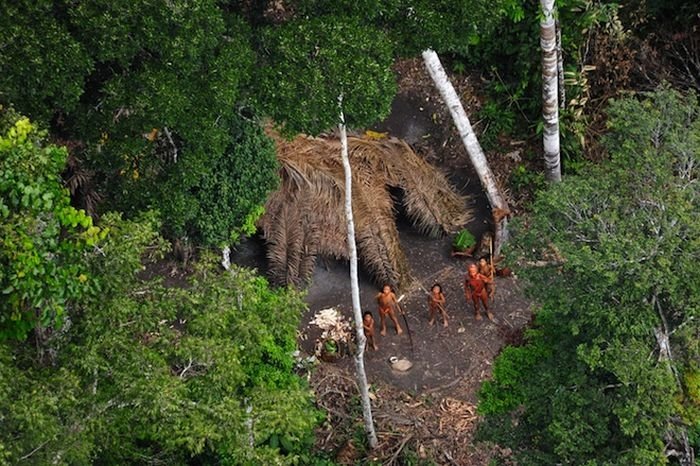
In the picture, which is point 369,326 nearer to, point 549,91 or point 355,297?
point 355,297

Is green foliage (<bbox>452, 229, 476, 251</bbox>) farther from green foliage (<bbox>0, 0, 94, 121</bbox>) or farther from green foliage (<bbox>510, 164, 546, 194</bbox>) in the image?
green foliage (<bbox>0, 0, 94, 121</bbox>)

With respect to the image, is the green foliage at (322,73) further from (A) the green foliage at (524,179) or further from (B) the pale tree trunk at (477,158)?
(A) the green foliage at (524,179)

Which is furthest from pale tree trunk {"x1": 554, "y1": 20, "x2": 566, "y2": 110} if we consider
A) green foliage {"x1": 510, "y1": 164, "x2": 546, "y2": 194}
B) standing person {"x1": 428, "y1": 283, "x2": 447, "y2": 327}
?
standing person {"x1": 428, "y1": 283, "x2": 447, "y2": 327}

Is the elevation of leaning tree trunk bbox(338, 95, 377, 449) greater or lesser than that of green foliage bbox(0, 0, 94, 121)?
lesser

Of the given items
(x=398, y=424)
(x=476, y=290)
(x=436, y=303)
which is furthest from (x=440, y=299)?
(x=398, y=424)

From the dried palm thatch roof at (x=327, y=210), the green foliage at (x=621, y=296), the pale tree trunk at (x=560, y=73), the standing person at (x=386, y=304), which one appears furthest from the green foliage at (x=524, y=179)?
the green foliage at (x=621, y=296)
